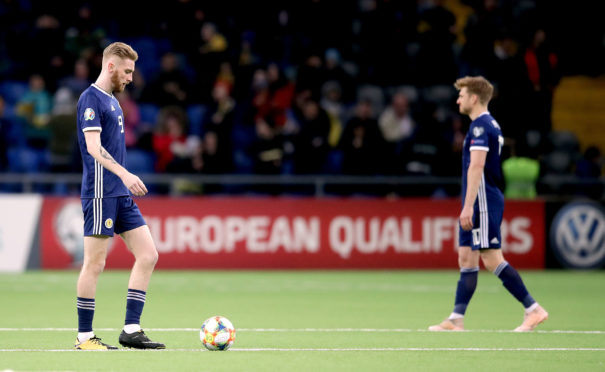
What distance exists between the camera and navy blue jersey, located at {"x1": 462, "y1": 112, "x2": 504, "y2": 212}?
10.2 meters

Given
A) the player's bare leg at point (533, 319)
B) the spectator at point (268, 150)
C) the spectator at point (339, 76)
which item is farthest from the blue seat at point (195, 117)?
the player's bare leg at point (533, 319)

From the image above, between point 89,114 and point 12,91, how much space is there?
46.3ft

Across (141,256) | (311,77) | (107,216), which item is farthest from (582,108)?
(107,216)

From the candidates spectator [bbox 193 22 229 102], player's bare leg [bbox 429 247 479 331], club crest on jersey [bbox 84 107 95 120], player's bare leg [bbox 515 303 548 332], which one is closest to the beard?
club crest on jersey [bbox 84 107 95 120]

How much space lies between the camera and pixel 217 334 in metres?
8.31

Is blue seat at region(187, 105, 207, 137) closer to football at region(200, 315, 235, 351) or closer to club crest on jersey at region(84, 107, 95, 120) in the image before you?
club crest on jersey at region(84, 107, 95, 120)

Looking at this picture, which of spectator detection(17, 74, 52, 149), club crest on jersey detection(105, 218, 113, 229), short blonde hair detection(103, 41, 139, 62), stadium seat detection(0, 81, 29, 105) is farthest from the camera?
stadium seat detection(0, 81, 29, 105)

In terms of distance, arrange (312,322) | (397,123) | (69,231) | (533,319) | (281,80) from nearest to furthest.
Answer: (533,319) < (312,322) < (69,231) < (397,123) < (281,80)

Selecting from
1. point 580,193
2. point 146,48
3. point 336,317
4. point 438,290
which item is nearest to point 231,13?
point 146,48

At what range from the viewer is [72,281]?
56.3 feet

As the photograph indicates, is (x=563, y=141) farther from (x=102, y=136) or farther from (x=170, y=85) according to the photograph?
(x=102, y=136)

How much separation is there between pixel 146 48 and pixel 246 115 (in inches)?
125

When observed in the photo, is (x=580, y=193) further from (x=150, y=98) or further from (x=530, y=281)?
(x=150, y=98)

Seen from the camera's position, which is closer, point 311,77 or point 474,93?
point 474,93
